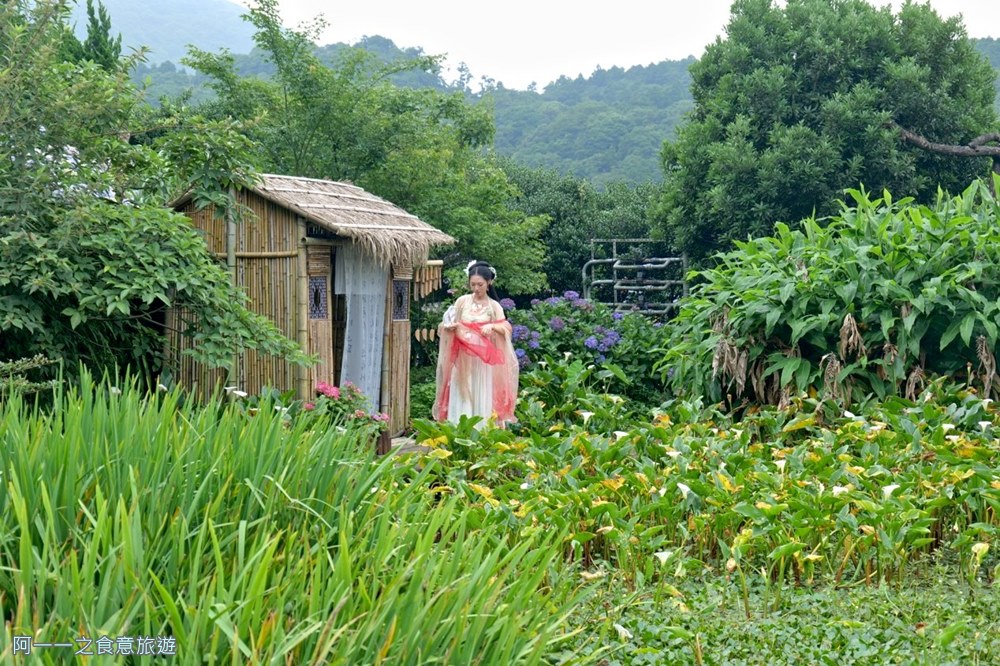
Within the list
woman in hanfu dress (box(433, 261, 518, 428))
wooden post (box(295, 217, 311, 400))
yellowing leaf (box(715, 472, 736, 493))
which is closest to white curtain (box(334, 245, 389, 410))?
wooden post (box(295, 217, 311, 400))

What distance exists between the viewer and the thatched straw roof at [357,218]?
29.5 ft

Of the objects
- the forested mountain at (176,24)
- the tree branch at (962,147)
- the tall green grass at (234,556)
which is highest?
the forested mountain at (176,24)

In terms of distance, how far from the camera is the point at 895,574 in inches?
189

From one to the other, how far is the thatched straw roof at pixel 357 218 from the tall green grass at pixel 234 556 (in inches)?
203

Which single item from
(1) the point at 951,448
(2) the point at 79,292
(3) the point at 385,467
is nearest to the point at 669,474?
(1) the point at 951,448

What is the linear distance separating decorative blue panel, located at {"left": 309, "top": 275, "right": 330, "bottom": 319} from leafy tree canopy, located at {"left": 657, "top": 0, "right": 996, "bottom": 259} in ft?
25.4

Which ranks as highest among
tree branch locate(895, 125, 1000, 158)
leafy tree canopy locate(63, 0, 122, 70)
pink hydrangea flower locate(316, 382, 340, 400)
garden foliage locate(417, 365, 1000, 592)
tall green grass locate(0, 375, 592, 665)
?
leafy tree canopy locate(63, 0, 122, 70)

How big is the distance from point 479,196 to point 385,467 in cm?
1173

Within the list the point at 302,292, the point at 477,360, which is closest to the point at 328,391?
the point at 302,292

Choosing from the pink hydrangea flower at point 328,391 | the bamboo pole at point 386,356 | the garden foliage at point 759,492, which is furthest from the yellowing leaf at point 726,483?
the bamboo pole at point 386,356

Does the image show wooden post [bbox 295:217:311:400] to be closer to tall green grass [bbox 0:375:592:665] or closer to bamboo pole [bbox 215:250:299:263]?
bamboo pole [bbox 215:250:299:263]

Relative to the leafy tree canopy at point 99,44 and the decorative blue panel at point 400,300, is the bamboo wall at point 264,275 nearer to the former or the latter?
the decorative blue panel at point 400,300

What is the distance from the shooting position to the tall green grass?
236 centimetres

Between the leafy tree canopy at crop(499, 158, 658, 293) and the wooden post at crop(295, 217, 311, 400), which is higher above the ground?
the leafy tree canopy at crop(499, 158, 658, 293)
